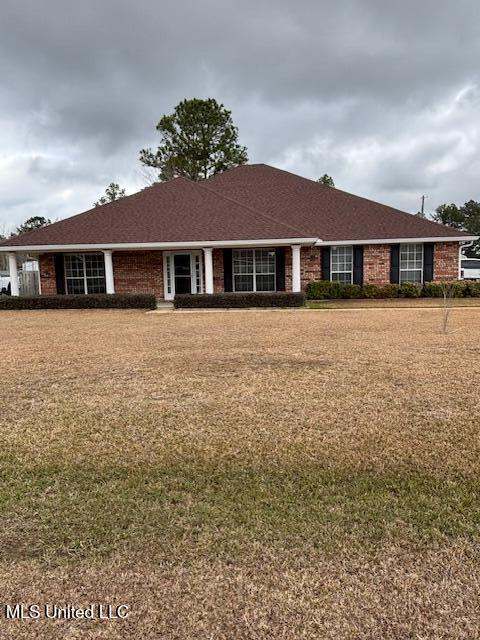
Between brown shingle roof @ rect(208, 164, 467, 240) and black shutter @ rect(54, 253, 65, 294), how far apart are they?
859 cm

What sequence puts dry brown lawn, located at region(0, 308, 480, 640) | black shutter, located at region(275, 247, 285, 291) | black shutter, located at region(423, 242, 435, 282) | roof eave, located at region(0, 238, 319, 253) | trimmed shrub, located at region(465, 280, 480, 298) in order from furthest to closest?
black shutter, located at region(423, 242, 435, 282), black shutter, located at region(275, 247, 285, 291), trimmed shrub, located at region(465, 280, 480, 298), roof eave, located at region(0, 238, 319, 253), dry brown lawn, located at region(0, 308, 480, 640)

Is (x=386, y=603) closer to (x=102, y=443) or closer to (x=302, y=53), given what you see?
(x=102, y=443)

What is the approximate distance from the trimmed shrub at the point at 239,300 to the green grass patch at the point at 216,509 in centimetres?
1379

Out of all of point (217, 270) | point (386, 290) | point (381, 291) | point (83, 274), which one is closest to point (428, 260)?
point (386, 290)

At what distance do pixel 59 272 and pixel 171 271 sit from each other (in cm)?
495

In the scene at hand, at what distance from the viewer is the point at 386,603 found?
86.0 inches

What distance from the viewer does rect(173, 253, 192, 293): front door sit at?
21.1 meters

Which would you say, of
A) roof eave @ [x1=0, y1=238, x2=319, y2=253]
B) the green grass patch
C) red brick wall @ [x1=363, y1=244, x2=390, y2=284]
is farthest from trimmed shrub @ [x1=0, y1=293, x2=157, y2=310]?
the green grass patch

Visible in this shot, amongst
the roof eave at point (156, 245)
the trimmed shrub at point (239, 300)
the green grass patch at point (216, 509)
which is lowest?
the green grass patch at point (216, 509)

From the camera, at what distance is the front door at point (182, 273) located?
69.4ft

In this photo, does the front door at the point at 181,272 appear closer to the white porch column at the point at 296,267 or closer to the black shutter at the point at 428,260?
the white porch column at the point at 296,267

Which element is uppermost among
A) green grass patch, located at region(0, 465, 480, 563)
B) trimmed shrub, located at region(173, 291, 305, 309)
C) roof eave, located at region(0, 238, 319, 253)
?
roof eave, located at region(0, 238, 319, 253)

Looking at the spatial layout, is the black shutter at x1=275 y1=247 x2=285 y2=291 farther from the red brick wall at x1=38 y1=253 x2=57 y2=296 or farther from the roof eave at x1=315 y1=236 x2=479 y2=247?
the red brick wall at x1=38 y1=253 x2=57 y2=296

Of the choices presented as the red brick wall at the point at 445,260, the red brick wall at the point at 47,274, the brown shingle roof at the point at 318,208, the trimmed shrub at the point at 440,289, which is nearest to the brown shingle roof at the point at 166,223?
the red brick wall at the point at 47,274
